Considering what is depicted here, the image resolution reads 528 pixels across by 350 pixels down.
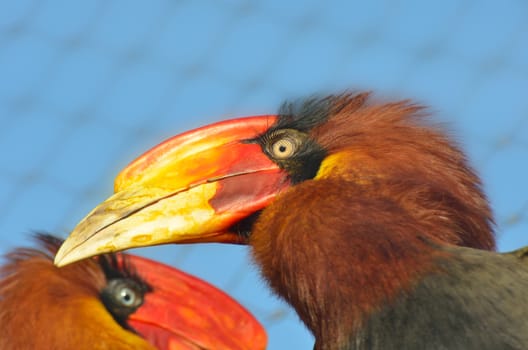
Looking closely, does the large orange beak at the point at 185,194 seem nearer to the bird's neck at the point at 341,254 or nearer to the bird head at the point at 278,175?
the bird head at the point at 278,175

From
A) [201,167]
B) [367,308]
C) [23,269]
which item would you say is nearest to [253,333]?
[23,269]

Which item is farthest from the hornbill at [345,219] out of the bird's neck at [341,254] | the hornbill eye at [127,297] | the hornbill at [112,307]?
→ the hornbill eye at [127,297]

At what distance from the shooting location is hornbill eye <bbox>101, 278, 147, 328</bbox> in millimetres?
5422

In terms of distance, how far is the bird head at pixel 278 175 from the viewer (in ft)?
12.1

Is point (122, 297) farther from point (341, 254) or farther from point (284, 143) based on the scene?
point (341, 254)

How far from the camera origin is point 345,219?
354 cm

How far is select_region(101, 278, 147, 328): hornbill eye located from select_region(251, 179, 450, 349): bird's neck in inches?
70.9

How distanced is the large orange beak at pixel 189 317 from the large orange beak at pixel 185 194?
1.53 m

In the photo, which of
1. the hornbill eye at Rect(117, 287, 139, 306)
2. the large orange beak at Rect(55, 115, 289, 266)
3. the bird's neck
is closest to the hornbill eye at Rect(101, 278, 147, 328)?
the hornbill eye at Rect(117, 287, 139, 306)

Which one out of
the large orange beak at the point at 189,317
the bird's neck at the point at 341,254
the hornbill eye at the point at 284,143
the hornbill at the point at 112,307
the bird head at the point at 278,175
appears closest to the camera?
the bird's neck at the point at 341,254

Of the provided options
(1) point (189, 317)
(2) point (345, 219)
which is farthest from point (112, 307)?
(2) point (345, 219)

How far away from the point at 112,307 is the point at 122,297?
7 centimetres

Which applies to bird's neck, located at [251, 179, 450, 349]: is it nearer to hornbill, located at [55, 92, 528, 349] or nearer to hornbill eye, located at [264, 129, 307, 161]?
hornbill, located at [55, 92, 528, 349]

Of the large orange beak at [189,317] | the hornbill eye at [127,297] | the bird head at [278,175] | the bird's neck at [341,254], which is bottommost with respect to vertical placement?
the bird's neck at [341,254]
